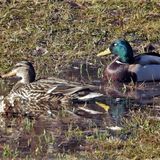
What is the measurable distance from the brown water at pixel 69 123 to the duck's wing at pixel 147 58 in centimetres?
64

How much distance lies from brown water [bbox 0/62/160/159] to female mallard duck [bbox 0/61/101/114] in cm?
19

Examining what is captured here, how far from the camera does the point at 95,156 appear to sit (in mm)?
7410

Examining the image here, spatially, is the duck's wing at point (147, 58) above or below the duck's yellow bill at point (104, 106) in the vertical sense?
above

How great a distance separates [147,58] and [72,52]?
1.18 meters

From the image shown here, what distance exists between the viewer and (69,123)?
881 cm

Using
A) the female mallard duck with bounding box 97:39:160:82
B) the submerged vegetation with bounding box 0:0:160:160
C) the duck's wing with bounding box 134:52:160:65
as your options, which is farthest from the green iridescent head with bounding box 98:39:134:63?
the submerged vegetation with bounding box 0:0:160:160

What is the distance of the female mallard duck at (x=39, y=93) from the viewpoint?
9906mm

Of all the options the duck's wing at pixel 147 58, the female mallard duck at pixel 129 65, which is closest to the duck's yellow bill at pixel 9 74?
the female mallard duck at pixel 129 65

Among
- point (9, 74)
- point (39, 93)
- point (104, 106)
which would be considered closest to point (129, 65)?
point (9, 74)

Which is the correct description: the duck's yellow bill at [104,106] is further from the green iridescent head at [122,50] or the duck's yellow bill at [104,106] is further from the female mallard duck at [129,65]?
the green iridescent head at [122,50]

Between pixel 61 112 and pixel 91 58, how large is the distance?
116 inches

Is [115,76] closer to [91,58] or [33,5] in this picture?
[91,58]

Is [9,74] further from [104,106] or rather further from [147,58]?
[147,58]

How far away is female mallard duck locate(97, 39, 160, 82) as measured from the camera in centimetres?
1169
